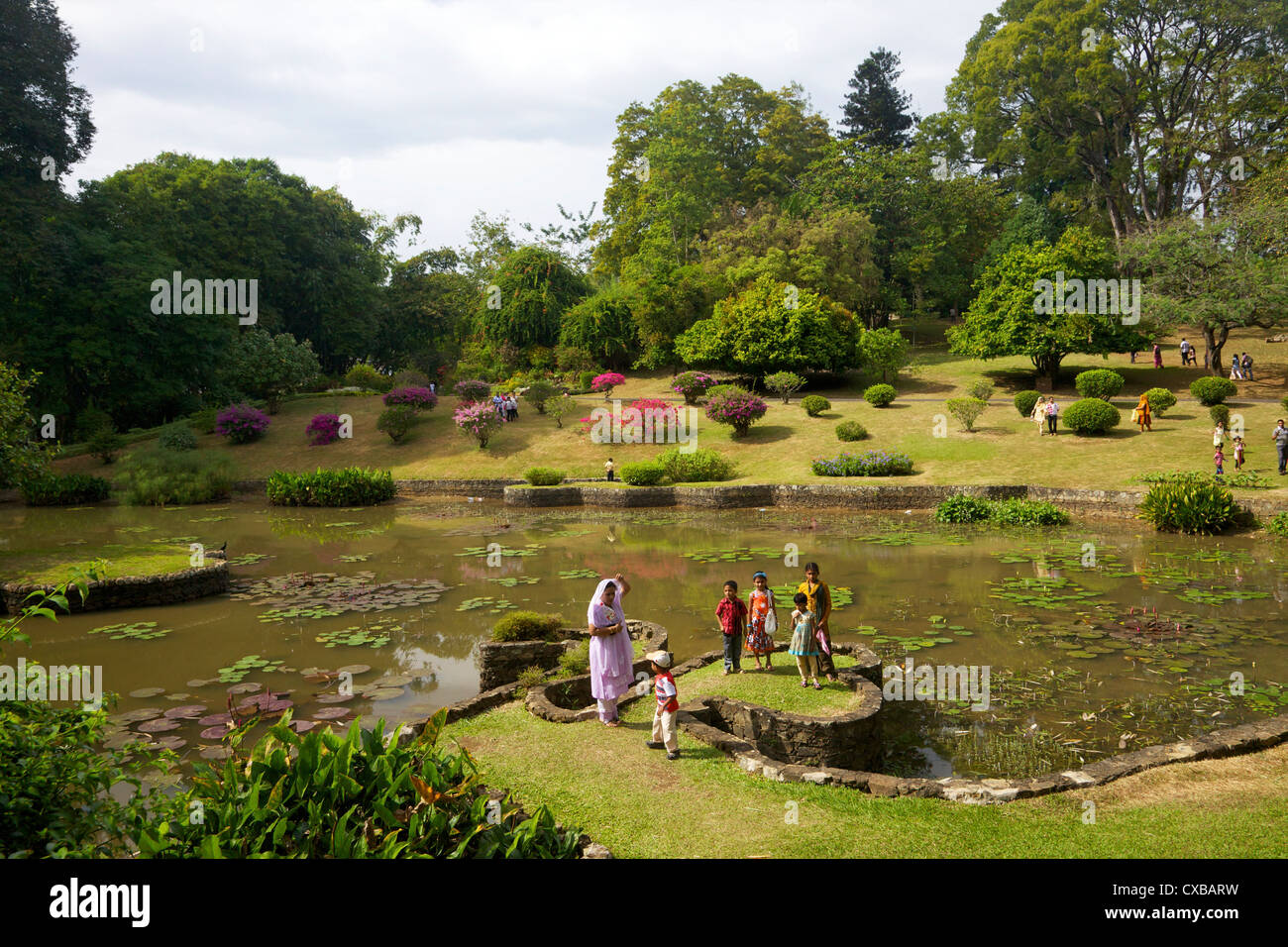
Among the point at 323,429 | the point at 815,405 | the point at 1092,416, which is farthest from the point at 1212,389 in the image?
the point at 323,429

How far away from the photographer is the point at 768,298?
3466 centimetres

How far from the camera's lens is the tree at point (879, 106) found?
2291 inches

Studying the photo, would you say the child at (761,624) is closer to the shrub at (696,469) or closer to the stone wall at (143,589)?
the stone wall at (143,589)

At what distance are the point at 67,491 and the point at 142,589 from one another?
1641 centimetres

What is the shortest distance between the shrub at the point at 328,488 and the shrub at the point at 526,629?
1801 cm

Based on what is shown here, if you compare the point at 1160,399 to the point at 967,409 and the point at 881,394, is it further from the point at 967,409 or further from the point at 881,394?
the point at 881,394

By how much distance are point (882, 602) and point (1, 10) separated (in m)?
38.6

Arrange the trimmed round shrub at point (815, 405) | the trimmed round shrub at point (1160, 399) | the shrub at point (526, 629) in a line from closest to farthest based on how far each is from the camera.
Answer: the shrub at point (526, 629)
the trimmed round shrub at point (1160, 399)
the trimmed round shrub at point (815, 405)

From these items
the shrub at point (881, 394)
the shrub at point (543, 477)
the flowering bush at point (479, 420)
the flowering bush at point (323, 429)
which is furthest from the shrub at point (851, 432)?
the flowering bush at point (323, 429)

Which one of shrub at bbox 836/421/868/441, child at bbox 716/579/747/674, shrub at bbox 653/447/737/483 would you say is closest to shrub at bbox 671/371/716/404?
shrub at bbox 836/421/868/441

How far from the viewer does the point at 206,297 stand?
35.0m

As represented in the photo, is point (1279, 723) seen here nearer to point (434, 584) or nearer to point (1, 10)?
point (434, 584)

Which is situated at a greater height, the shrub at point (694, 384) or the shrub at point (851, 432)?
the shrub at point (694, 384)

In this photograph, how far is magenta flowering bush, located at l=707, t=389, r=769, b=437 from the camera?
93.8 ft
